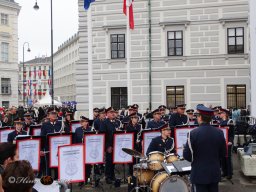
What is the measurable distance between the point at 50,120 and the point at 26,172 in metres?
9.79

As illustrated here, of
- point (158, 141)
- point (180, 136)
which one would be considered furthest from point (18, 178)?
point (180, 136)

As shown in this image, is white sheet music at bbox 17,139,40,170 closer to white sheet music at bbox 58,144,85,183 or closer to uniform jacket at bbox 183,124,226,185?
white sheet music at bbox 58,144,85,183

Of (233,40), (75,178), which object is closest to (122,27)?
(233,40)

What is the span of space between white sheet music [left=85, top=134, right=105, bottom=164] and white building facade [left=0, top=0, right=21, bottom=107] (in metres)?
52.2

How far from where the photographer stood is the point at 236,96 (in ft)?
98.2

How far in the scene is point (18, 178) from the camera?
4250mm

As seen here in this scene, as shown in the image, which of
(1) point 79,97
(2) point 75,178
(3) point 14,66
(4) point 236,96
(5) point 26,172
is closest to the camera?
(5) point 26,172

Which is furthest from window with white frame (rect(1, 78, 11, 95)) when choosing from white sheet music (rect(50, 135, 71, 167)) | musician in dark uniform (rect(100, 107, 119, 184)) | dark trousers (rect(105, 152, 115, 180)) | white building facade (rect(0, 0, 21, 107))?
white sheet music (rect(50, 135, 71, 167))

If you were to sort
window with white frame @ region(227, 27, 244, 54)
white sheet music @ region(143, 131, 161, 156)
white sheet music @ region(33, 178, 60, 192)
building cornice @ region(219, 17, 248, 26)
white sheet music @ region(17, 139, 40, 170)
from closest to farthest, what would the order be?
white sheet music @ region(33, 178, 60, 192) < white sheet music @ region(17, 139, 40, 170) < white sheet music @ region(143, 131, 161, 156) < building cornice @ region(219, 17, 248, 26) < window with white frame @ region(227, 27, 244, 54)

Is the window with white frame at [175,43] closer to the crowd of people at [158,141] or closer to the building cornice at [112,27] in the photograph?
the building cornice at [112,27]

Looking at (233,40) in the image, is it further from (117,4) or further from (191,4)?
(117,4)

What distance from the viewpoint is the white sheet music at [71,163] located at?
10.3 metres

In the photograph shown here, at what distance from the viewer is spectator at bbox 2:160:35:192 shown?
423 centimetres

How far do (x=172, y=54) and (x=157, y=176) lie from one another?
21.9 m
